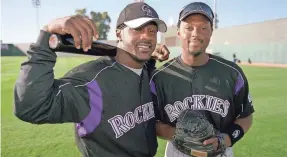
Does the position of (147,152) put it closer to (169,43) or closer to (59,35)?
(59,35)

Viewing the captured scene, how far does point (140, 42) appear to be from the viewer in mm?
2232

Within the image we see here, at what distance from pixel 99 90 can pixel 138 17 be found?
0.67m

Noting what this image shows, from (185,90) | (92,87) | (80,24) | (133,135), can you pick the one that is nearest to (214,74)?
(185,90)

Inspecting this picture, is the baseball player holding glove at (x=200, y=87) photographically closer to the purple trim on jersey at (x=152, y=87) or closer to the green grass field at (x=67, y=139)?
the purple trim on jersey at (x=152, y=87)

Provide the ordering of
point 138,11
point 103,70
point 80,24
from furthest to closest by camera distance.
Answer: point 138,11
point 103,70
point 80,24

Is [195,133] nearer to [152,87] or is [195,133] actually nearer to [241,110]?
[152,87]

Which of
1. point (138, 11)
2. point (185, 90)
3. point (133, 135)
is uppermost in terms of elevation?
point (138, 11)

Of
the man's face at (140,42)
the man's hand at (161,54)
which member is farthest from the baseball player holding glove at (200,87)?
the man's face at (140,42)

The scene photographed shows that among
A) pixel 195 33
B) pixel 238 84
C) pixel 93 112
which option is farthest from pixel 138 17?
pixel 238 84

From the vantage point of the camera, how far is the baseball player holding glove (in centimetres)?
255

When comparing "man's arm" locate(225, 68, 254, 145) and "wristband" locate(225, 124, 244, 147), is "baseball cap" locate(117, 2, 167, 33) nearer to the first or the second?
"man's arm" locate(225, 68, 254, 145)

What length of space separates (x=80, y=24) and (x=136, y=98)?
0.87 metres

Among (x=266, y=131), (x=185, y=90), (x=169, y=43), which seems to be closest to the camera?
(x=185, y=90)

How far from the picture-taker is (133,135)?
215cm
